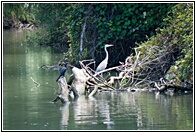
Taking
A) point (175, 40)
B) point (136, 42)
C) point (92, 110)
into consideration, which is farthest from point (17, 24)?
point (92, 110)

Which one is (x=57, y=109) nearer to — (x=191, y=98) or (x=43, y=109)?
(x=43, y=109)

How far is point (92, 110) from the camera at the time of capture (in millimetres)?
12688

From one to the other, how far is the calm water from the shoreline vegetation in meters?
0.60

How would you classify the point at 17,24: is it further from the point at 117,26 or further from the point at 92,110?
the point at 92,110

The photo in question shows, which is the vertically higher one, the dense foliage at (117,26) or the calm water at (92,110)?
the dense foliage at (117,26)

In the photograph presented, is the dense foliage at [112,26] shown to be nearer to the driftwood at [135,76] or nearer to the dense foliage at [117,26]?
the dense foliage at [117,26]

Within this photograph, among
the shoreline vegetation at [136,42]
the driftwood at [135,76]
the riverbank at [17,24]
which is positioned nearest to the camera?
the driftwood at [135,76]

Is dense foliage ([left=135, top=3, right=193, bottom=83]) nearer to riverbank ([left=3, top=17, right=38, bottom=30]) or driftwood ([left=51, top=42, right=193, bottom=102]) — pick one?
driftwood ([left=51, top=42, right=193, bottom=102])

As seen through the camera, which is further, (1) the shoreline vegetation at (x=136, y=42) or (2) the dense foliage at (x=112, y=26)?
(2) the dense foliage at (x=112, y=26)

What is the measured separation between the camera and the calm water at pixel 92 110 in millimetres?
11125

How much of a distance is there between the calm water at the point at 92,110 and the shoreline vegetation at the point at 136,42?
23.8 inches

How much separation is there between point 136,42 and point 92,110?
605cm

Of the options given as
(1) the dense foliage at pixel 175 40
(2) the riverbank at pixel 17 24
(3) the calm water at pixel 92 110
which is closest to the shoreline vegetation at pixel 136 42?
(1) the dense foliage at pixel 175 40

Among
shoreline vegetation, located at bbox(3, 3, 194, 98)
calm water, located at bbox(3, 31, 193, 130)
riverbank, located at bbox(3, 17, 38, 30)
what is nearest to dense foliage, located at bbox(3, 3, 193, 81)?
shoreline vegetation, located at bbox(3, 3, 194, 98)
